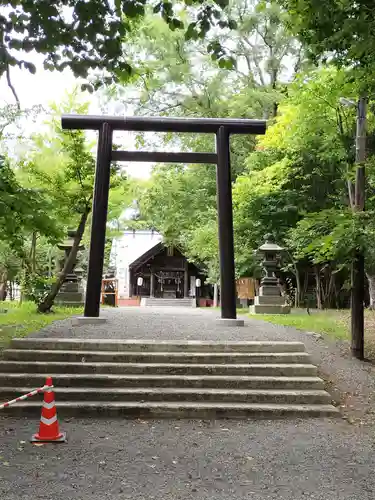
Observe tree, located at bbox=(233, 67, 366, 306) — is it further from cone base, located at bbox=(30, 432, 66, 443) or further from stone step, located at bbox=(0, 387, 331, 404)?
cone base, located at bbox=(30, 432, 66, 443)

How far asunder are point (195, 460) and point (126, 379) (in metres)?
2.31

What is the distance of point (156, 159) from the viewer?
36.1ft

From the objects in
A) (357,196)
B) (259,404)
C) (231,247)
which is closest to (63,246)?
(231,247)

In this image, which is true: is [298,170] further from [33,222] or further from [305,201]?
[33,222]

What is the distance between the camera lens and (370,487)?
154 inches

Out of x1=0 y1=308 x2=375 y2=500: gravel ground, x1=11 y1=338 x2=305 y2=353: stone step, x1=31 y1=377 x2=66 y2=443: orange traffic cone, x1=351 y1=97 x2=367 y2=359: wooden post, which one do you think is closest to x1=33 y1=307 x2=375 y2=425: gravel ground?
x1=0 y1=308 x2=375 y2=500: gravel ground

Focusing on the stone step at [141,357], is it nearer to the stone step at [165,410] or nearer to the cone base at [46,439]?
the stone step at [165,410]

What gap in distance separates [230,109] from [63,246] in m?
11.1

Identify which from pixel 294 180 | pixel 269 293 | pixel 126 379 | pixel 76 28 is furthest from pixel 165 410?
pixel 294 180

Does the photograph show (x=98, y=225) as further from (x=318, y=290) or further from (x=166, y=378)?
(x=318, y=290)

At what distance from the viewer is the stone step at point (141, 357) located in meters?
7.19

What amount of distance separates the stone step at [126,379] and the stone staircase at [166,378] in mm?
14

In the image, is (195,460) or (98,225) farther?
(98,225)

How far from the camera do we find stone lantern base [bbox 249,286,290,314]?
17.3 meters
